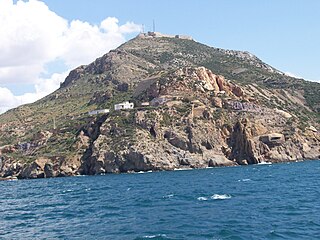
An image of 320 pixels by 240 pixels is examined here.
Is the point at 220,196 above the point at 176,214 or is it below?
above

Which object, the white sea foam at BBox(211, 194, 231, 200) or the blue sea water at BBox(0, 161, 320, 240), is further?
the white sea foam at BBox(211, 194, 231, 200)

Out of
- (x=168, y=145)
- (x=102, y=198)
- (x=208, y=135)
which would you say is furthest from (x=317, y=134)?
(x=102, y=198)

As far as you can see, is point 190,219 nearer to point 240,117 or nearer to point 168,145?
point 168,145

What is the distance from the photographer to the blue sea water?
1775 inches

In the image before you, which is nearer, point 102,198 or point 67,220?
point 67,220

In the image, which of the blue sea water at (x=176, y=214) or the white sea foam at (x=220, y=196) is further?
the white sea foam at (x=220, y=196)

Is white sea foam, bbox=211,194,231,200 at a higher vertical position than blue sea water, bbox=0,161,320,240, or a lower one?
higher

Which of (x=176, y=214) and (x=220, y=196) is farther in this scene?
(x=220, y=196)

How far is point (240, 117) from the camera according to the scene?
176500mm

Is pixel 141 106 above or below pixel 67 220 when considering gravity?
above

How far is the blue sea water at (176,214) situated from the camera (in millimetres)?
45094

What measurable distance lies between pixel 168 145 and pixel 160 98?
126 feet

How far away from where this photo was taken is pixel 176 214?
180 ft

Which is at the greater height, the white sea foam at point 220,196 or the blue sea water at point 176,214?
the white sea foam at point 220,196
